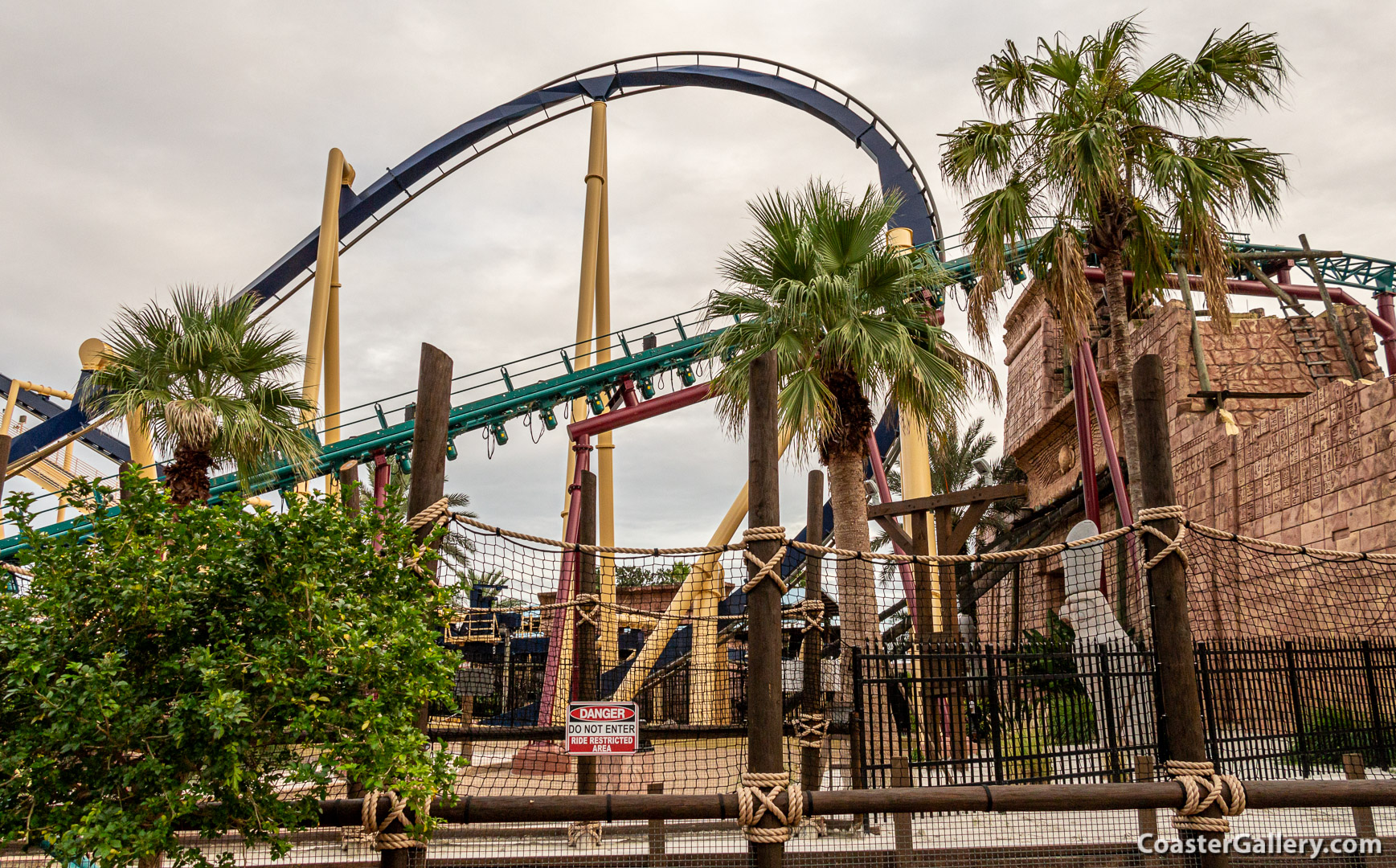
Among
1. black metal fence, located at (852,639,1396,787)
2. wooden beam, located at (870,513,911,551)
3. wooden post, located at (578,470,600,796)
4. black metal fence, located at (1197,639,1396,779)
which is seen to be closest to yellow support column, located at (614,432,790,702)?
wooden beam, located at (870,513,911,551)

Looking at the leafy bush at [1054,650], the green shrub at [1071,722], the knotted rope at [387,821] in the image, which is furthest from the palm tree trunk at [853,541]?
the knotted rope at [387,821]

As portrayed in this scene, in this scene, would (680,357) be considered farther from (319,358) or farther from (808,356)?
(808,356)

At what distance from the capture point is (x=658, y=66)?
19.2 meters

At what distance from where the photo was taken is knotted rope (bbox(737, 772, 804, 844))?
386 centimetres

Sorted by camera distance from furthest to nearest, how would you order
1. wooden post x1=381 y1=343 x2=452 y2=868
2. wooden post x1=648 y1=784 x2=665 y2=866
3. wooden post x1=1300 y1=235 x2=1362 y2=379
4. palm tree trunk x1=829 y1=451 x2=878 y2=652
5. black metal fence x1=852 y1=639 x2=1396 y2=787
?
wooden post x1=1300 y1=235 x2=1362 y2=379
palm tree trunk x1=829 y1=451 x2=878 y2=652
black metal fence x1=852 y1=639 x2=1396 y2=787
wooden post x1=648 y1=784 x2=665 y2=866
wooden post x1=381 y1=343 x2=452 y2=868

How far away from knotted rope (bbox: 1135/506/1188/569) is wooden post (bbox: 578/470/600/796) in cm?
326

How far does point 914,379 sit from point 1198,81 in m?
4.10

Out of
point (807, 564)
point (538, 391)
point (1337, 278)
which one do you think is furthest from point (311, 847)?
point (1337, 278)

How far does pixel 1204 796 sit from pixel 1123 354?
568 cm

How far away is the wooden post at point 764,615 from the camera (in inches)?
158

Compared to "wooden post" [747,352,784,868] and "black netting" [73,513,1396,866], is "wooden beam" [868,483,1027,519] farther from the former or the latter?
→ "wooden post" [747,352,784,868]

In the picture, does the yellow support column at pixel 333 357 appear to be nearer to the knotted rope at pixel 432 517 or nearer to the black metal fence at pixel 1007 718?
the black metal fence at pixel 1007 718

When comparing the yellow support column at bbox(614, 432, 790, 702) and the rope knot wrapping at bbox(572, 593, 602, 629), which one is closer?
the rope knot wrapping at bbox(572, 593, 602, 629)

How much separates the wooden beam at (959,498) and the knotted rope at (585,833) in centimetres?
469
